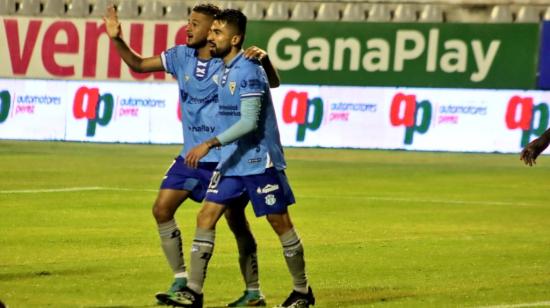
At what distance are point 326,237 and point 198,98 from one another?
5897mm

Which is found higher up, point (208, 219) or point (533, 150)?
point (533, 150)

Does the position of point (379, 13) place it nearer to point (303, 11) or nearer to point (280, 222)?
point (303, 11)

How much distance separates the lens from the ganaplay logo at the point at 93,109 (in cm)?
3569

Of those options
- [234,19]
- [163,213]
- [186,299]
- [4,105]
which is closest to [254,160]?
[163,213]

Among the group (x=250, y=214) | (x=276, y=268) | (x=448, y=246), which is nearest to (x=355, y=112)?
(x=250, y=214)

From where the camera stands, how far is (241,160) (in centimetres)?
1021

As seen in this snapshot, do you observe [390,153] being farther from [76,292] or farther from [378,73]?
[76,292]

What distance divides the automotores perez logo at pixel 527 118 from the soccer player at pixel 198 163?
23.9 metres

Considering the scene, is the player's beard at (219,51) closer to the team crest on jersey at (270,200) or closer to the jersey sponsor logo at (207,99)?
the jersey sponsor logo at (207,99)

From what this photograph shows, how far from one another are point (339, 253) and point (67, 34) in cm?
2705

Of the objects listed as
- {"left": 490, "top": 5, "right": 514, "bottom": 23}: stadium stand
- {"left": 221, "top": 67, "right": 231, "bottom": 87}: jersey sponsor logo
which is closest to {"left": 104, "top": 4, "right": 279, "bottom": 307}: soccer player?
{"left": 221, "top": 67, "right": 231, "bottom": 87}: jersey sponsor logo

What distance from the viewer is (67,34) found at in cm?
4069

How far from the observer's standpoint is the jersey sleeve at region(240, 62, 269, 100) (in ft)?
32.8

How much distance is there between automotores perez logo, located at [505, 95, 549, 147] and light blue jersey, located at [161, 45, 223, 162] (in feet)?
78.4
